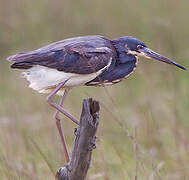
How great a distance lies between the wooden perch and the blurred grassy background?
72 centimetres

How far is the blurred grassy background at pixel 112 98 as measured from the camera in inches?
229

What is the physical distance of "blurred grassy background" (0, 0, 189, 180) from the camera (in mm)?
5828

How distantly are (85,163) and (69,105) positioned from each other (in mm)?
3909

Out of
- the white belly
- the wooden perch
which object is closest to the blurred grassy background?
the white belly

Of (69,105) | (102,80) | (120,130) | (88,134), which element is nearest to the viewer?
(88,134)

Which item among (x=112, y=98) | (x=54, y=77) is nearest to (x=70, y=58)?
(x=54, y=77)

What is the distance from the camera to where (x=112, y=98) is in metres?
5.85

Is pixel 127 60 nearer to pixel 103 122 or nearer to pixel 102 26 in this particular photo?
pixel 103 122

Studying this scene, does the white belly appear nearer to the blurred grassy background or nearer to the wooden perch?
the blurred grassy background

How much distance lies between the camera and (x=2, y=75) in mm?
9047

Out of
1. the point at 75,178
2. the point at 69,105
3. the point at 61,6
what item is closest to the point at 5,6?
the point at 61,6

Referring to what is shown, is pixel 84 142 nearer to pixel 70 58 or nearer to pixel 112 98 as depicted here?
pixel 70 58

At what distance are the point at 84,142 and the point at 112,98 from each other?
204 centimetres

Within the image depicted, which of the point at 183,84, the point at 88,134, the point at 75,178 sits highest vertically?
the point at 88,134
